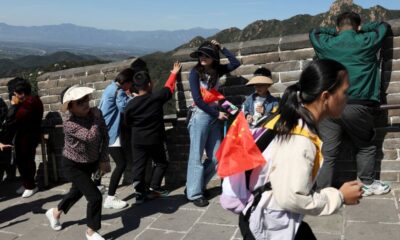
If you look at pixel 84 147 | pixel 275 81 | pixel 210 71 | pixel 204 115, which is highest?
pixel 210 71

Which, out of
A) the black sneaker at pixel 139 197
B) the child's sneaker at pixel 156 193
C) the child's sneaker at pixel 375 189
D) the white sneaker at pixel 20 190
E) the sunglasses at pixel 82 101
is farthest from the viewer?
the white sneaker at pixel 20 190

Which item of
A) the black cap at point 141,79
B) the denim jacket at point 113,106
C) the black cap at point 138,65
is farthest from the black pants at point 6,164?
the black cap at point 141,79

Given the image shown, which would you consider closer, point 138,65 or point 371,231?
point 371,231

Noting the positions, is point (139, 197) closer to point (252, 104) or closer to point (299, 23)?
point (252, 104)

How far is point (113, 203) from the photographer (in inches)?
230

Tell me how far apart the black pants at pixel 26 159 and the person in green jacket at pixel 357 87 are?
4.38m

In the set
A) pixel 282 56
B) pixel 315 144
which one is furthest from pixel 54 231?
pixel 315 144

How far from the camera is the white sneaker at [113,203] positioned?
584 cm

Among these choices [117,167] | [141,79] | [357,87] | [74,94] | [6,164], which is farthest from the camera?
[6,164]

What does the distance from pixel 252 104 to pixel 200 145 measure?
0.82 m

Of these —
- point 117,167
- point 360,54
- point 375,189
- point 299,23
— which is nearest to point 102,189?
point 117,167

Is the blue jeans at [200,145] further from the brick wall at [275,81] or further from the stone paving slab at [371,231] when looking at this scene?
the stone paving slab at [371,231]

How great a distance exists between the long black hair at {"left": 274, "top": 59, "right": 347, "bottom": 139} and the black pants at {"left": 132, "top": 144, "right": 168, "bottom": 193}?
12.0ft

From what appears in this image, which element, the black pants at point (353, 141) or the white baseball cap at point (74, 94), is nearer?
the white baseball cap at point (74, 94)
